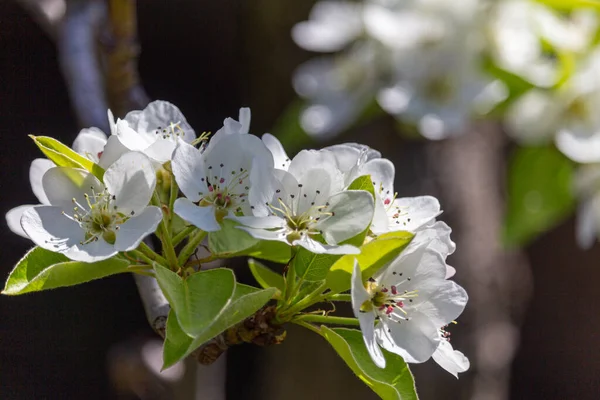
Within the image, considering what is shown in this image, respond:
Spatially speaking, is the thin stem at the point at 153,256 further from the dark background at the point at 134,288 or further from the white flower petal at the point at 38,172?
the dark background at the point at 134,288

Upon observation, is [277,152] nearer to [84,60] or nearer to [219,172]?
[219,172]

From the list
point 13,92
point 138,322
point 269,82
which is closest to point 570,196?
point 269,82

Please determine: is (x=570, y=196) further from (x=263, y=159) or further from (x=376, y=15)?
(x=263, y=159)

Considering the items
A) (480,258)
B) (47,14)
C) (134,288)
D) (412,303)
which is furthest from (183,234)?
(134,288)

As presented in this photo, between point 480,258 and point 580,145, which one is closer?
point 580,145

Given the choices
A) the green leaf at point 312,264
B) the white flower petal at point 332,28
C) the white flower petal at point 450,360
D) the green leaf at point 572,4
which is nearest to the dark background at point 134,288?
the white flower petal at point 332,28

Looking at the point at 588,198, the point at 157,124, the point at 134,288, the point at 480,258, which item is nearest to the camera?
the point at 157,124

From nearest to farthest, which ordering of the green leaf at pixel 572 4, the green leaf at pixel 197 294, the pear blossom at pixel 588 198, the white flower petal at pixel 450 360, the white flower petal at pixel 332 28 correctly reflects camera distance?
1. the green leaf at pixel 197 294
2. the white flower petal at pixel 450 360
3. the green leaf at pixel 572 4
4. the pear blossom at pixel 588 198
5. the white flower petal at pixel 332 28
